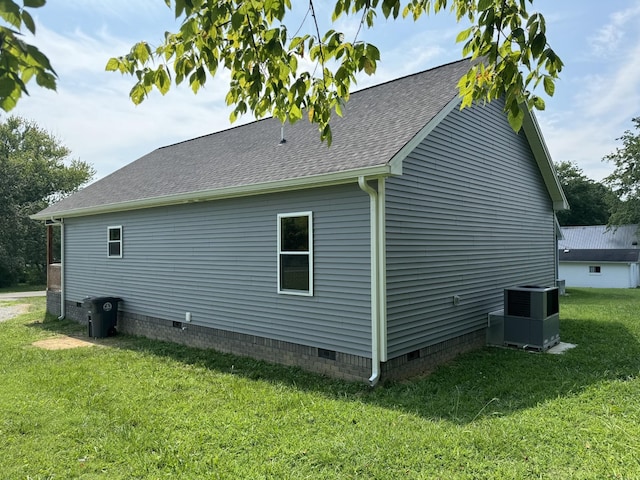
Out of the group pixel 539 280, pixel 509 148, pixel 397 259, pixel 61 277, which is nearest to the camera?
pixel 397 259

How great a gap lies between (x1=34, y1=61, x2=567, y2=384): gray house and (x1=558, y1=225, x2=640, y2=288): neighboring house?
2773 cm

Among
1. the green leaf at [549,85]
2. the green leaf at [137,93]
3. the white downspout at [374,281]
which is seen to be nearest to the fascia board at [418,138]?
the white downspout at [374,281]

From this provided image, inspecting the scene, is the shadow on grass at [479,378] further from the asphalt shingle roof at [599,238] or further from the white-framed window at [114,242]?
the asphalt shingle roof at [599,238]

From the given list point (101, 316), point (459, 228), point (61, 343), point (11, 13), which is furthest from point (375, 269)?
point (61, 343)

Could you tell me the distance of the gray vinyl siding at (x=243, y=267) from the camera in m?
6.46

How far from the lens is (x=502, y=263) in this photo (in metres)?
9.27

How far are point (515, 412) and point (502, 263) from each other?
4775 mm

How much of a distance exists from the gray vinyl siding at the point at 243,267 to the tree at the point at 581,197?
159 ft

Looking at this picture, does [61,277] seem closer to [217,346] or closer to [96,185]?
[96,185]

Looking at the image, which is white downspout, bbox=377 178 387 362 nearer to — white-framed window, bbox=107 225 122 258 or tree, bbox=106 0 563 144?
tree, bbox=106 0 563 144

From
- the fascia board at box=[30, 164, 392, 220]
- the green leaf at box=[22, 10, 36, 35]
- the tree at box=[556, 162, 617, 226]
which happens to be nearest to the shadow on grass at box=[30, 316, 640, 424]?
the fascia board at box=[30, 164, 392, 220]

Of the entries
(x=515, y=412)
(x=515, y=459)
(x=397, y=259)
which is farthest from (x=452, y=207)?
(x=515, y=459)

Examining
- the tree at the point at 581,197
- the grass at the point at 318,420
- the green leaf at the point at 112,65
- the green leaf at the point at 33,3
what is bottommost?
the grass at the point at 318,420

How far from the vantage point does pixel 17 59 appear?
1.62 meters
